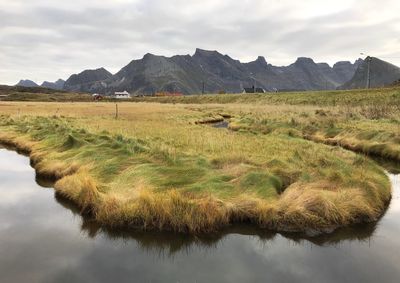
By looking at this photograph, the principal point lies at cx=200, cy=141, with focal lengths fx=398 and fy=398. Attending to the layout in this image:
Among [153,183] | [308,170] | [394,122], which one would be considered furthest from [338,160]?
[394,122]

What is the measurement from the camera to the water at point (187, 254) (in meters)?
10.9

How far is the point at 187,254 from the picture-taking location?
1217 centimetres

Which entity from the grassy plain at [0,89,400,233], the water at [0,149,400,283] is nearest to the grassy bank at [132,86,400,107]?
the grassy plain at [0,89,400,233]

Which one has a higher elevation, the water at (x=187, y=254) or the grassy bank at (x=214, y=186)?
the grassy bank at (x=214, y=186)

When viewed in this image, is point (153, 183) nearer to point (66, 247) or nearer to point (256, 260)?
point (66, 247)

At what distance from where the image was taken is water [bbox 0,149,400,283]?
1088 centimetres

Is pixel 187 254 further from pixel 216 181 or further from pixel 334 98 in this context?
pixel 334 98

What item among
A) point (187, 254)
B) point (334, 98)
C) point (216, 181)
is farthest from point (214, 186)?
point (334, 98)

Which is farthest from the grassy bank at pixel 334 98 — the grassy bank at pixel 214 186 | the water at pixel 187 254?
the water at pixel 187 254

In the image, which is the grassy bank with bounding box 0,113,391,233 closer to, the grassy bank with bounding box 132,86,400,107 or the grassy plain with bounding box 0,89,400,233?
the grassy plain with bounding box 0,89,400,233

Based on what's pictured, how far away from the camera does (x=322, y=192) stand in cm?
1508

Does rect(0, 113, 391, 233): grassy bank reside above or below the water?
above

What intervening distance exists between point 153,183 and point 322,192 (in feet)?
22.4

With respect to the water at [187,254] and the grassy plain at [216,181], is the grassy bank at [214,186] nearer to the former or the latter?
the grassy plain at [216,181]
